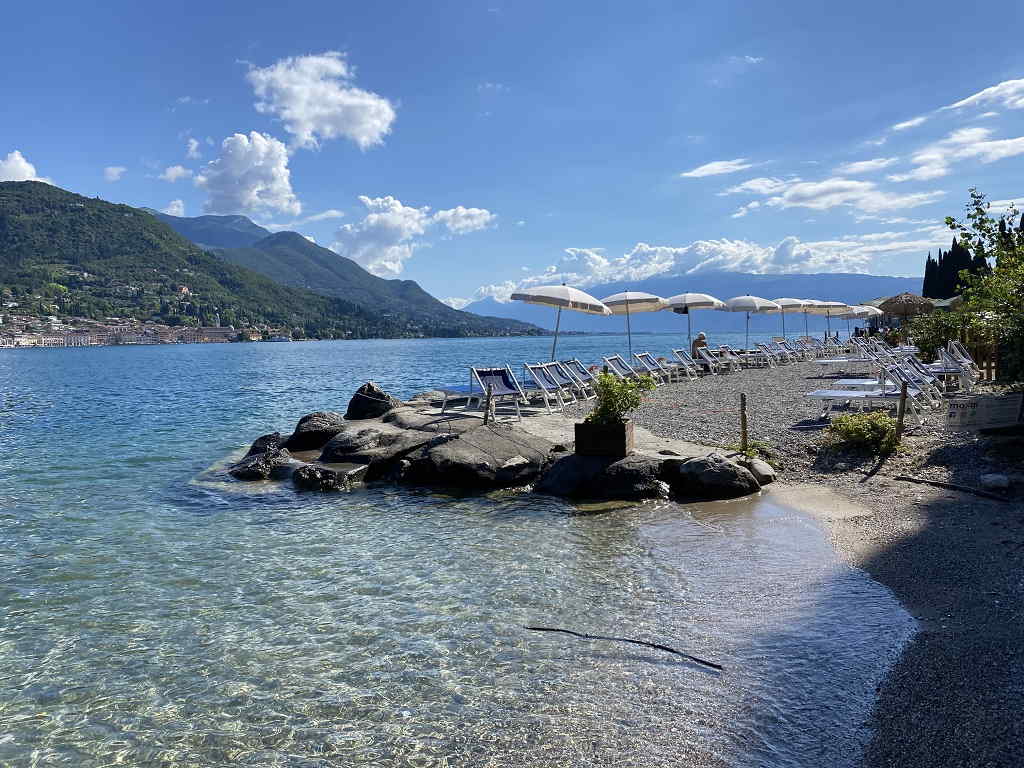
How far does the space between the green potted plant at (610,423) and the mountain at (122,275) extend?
14088 cm

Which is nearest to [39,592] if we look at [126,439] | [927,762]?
[927,762]

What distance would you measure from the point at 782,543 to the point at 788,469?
2674 mm

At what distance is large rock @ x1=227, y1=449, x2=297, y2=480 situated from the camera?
9812 millimetres

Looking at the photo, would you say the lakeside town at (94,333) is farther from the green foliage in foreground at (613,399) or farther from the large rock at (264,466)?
the green foliage in foreground at (613,399)

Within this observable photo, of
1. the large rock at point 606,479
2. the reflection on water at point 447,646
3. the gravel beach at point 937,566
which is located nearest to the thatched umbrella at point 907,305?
the gravel beach at point 937,566

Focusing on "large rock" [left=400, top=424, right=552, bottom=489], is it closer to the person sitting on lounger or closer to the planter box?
the planter box

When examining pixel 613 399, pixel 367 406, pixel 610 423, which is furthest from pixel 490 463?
pixel 367 406

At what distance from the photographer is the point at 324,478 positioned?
9.10 m

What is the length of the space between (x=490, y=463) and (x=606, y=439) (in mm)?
1538

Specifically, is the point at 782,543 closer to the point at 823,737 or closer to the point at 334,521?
the point at 823,737

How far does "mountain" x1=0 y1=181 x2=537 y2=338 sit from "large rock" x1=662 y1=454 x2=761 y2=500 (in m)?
142

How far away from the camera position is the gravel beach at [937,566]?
3004mm

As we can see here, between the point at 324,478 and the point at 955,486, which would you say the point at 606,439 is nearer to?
the point at 955,486

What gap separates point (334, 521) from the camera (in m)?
7.43
